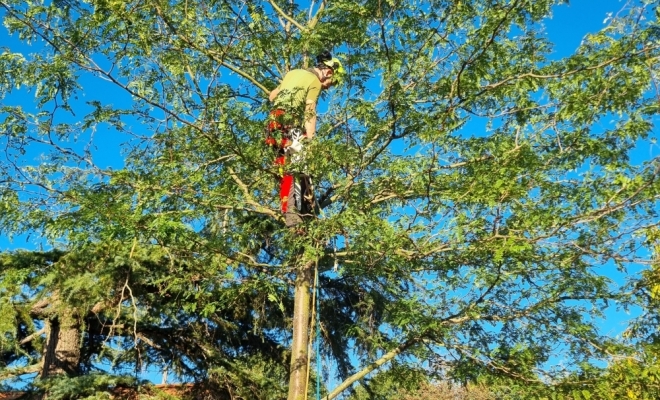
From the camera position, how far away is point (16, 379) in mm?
6113

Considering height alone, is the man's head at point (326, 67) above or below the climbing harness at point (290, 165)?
above

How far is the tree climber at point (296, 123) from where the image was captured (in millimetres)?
4043

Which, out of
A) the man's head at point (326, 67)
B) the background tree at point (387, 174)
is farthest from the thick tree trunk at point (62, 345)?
the man's head at point (326, 67)

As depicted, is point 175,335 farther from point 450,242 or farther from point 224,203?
point 450,242

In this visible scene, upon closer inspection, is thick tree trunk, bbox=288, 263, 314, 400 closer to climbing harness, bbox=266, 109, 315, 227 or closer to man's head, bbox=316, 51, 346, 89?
climbing harness, bbox=266, 109, 315, 227

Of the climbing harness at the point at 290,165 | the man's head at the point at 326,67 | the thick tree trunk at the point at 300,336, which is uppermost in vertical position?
the man's head at the point at 326,67

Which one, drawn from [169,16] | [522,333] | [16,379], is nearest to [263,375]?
[16,379]

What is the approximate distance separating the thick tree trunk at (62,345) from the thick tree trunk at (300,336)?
107 inches

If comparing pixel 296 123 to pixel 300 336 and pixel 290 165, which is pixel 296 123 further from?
pixel 300 336

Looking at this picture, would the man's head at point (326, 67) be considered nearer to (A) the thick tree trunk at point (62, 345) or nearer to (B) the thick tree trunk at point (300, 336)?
(B) the thick tree trunk at point (300, 336)

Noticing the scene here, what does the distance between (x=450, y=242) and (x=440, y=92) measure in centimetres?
120

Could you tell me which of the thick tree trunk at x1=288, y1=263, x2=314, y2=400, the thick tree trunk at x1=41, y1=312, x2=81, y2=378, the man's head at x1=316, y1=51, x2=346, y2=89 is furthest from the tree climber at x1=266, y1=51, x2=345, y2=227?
the thick tree trunk at x1=41, y1=312, x2=81, y2=378

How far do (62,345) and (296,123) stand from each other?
13.5 feet

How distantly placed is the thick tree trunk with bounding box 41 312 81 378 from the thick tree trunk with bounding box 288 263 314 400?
8.88 feet
